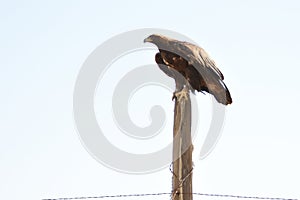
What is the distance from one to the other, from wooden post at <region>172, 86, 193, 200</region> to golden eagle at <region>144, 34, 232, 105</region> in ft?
0.86

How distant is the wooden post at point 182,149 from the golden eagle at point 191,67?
261mm

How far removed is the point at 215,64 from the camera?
8.80m

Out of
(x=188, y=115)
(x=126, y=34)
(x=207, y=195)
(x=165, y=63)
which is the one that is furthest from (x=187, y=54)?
(x=207, y=195)

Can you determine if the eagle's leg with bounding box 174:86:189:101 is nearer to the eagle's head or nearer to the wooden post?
the wooden post

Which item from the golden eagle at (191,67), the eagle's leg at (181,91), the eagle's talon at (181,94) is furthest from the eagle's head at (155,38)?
the eagle's talon at (181,94)

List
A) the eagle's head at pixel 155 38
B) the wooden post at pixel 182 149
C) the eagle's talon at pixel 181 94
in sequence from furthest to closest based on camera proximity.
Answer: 1. the eagle's head at pixel 155 38
2. the eagle's talon at pixel 181 94
3. the wooden post at pixel 182 149

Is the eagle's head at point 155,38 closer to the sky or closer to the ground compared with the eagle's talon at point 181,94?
closer to the sky

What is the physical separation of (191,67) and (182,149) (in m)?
1.36

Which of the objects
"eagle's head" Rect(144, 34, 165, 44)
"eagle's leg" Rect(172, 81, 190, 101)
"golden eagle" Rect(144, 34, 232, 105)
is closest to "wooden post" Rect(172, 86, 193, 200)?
"eagle's leg" Rect(172, 81, 190, 101)

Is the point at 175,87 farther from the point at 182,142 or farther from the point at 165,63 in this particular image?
the point at 182,142

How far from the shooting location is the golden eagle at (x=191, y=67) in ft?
28.0

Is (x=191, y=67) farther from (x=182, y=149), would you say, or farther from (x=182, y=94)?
(x=182, y=149)

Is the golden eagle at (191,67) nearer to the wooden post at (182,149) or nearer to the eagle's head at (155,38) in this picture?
the eagle's head at (155,38)

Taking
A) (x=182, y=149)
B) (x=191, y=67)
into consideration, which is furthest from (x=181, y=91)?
(x=182, y=149)
